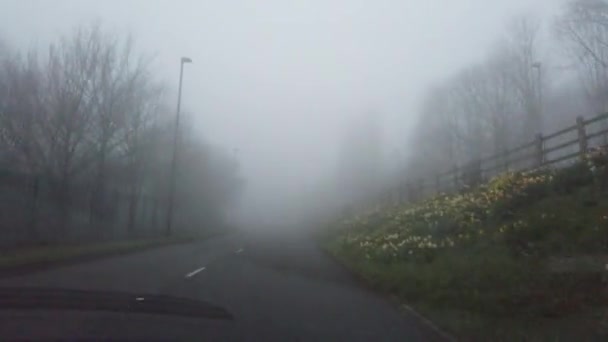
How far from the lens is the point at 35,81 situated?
86.0 ft

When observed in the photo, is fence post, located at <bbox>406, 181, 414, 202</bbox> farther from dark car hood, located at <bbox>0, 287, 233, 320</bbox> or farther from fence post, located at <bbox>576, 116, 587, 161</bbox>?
dark car hood, located at <bbox>0, 287, 233, 320</bbox>

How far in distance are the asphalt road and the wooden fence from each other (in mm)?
6922

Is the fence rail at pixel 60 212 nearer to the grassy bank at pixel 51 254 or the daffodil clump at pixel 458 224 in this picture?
the grassy bank at pixel 51 254

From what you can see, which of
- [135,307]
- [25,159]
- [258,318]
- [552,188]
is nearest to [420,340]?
[258,318]

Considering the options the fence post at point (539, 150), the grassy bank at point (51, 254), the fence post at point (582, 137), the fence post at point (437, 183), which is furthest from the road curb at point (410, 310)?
the fence post at point (437, 183)

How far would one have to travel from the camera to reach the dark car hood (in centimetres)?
928

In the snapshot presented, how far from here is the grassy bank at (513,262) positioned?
8.98m

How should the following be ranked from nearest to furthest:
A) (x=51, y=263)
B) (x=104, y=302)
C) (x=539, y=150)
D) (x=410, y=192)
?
(x=104, y=302), (x=51, y=263), (x=539, y=150), (x=410, y=192)

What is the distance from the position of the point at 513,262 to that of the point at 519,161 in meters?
13.7

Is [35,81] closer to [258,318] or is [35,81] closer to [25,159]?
[25,159]

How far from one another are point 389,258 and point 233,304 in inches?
288

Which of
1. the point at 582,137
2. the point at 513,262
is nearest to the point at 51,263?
the point at 513,262

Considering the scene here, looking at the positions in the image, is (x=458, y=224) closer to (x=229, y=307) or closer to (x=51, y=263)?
(x=229, y=307)

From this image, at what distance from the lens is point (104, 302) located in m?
9.94
